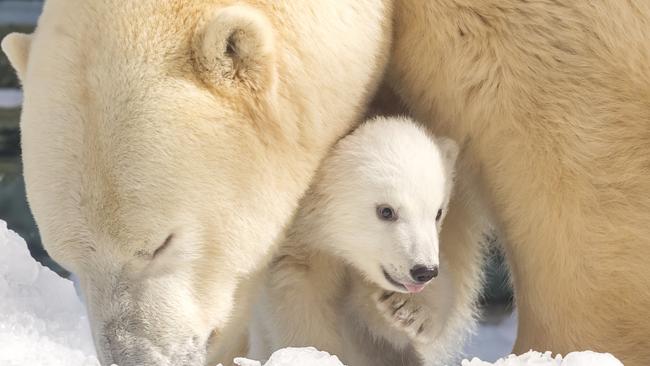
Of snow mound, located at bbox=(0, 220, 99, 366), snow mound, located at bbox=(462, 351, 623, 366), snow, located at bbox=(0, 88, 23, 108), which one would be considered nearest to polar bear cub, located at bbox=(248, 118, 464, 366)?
snow mound, located at bbox=(462, 351, 623, 366)

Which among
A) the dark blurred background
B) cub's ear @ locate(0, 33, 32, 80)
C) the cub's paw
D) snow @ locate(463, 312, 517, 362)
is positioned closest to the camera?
cub's ear @ locate(0, 33, 32, 80)

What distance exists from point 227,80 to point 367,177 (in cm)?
41

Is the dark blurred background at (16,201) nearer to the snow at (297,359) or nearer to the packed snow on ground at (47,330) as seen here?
the packed snow on ground at (47,330)

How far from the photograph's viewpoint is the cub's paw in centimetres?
261

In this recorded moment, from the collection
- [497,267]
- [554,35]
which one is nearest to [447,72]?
[554,35]

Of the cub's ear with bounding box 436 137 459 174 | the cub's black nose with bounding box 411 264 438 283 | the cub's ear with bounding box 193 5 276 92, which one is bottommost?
the cub's black nose with bounding box 411 264 438 283

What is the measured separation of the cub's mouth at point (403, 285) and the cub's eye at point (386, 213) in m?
0.11

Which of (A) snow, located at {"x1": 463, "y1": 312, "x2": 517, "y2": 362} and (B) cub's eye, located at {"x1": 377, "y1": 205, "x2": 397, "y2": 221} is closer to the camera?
(B) cub's eye, located at {"x1": 377, "y1": 205, "x2": 397, "y2": 221}

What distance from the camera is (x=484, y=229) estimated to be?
301 cm

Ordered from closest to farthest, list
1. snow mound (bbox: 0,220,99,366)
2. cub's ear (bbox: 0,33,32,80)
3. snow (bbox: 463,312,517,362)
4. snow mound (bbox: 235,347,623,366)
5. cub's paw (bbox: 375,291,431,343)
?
snow mound (bbox: 235,347,623,366) < snow mound (bbox: 0,220,99,366) < cub's ear (bbox: 0,33,32,80) < cub's paw (bbox: 375,291,431,343) < snow (bbox: 463,312,517,362)

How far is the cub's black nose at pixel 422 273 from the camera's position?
2320mm

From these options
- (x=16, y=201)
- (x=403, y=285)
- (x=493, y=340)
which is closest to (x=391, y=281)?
(x=403, y=285)

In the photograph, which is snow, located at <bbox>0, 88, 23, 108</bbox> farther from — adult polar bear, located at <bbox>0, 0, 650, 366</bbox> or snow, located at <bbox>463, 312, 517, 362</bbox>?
adult polar bear, located at <bbox>0, 0, 650, 366</bbox>

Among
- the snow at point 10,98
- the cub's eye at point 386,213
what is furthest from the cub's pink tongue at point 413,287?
the snow at point 10,98
